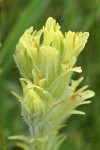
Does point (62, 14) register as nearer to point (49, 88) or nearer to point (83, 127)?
point (83, 127)

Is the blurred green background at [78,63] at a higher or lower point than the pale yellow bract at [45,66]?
higher

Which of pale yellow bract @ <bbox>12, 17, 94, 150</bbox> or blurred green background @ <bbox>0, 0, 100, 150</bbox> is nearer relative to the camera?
pale yellow bract @ <bbox>12, 17, 94, 150</bbox>

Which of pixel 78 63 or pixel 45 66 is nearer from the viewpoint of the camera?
pixel 45 66

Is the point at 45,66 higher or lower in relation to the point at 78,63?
lower

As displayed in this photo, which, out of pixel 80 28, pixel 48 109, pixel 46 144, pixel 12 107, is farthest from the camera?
pixel 80 28

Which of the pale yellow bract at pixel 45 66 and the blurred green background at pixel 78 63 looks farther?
the blurred green background at pixel 78 63

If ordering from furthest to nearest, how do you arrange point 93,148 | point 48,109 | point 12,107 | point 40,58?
point 12,107, point 93,148, point 48,109, point 40,58

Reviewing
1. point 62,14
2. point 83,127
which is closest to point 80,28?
point 62,14

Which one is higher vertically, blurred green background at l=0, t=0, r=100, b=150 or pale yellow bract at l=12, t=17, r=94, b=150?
blurred green background at l=0, t=0, r=100, b=150
